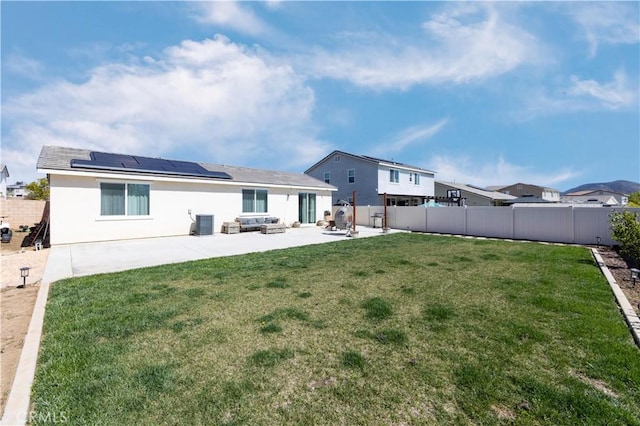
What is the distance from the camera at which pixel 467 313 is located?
14.0ft

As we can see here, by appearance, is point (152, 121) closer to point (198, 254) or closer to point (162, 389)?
point (198, 254)

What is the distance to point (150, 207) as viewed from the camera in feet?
41.2

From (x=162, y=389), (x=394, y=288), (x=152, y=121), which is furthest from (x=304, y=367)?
(x=152, y=121)

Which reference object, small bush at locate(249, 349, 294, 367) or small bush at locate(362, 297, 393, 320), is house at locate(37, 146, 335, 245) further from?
small bush at locate(249, 349, 294, 367)

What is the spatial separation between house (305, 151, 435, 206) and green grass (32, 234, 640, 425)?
20386 mm

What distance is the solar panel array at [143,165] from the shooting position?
11.4 metres

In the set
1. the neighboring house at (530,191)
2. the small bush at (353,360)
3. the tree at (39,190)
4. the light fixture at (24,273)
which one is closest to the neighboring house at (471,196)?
the neighboring house at (530,191)

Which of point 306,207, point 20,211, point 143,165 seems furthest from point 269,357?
point 20,211

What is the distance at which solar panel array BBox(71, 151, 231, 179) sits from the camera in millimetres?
11427

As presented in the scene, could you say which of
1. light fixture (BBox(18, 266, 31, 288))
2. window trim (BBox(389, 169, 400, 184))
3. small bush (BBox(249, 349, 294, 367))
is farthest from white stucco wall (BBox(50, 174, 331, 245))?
window trim (BBox(389, 169, 400, 184))

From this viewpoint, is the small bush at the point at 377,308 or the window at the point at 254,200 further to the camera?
the window at the point at 254,200

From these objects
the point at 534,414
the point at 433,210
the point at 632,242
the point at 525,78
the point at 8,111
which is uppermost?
the point at 525,78

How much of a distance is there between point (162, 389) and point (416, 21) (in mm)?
13059

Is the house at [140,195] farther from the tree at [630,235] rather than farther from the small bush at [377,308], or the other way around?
the tree at [630,235]
